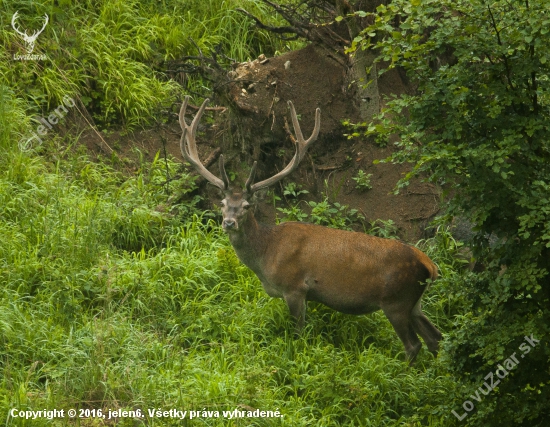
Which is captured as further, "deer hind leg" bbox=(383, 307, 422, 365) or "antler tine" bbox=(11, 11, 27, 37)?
"antler tine" bbox=(11, 11, 27, 37)

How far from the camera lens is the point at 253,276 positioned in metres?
9.36

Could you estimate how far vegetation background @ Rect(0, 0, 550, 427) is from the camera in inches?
251

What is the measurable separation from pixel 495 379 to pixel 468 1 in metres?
2.89

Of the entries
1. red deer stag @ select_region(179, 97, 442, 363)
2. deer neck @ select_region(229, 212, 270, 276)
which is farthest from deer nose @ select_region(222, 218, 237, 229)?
deer neck @ select_region(229, 212, 270, 276)

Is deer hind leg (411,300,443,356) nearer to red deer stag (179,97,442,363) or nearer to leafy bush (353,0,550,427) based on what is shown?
red deer stag (179,97,442,363)

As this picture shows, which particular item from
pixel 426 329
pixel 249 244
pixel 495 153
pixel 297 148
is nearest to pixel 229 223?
pixel 249 244

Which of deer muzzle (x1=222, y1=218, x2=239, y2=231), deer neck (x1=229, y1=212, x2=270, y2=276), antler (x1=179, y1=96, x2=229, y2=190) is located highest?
antler (x1=179, y1=96, x2=229, y2=190)

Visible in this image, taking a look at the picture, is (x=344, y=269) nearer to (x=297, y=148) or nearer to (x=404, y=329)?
(x=404, y=329)

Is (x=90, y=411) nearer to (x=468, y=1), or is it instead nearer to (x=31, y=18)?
(x=468, y=1)

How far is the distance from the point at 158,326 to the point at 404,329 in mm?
2417

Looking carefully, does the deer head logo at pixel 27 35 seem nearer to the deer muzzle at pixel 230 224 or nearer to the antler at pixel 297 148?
the antler at pixel 297 148

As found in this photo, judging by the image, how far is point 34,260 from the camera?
8820 mm

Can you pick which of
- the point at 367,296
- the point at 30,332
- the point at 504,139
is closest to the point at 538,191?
the point at 504,139

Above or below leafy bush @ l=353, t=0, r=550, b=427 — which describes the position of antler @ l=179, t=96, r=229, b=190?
below
